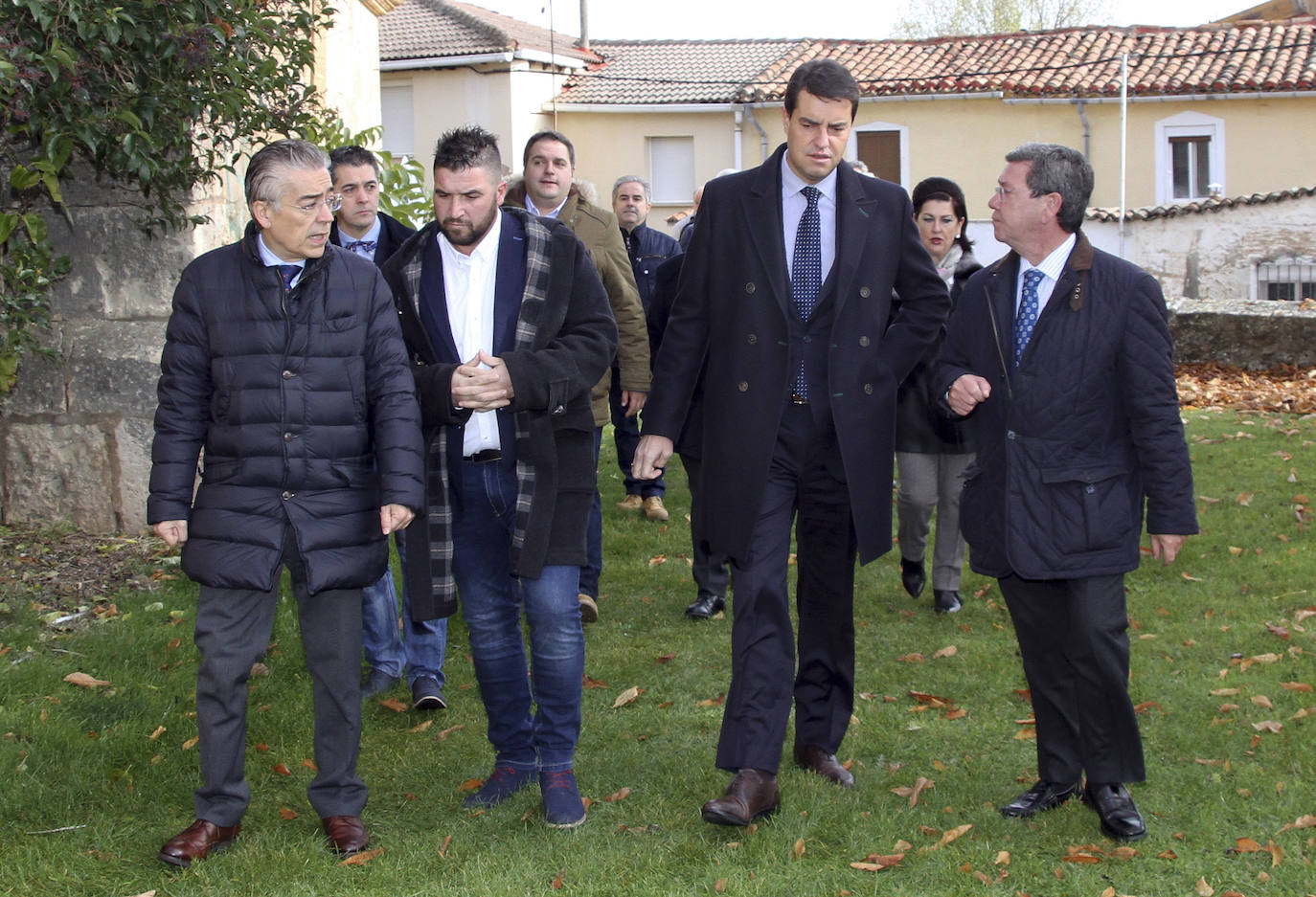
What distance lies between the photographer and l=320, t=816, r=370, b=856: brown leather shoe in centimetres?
425

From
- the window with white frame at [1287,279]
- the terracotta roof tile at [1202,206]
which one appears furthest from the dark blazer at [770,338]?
the window with white frame at [1287,279]

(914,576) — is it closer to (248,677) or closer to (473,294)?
(473,294)

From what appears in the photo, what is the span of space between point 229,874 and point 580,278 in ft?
6.89

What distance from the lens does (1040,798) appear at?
14.8ft

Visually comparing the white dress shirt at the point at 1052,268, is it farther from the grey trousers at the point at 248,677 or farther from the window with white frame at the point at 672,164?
the window with white frame at the point at 672,164

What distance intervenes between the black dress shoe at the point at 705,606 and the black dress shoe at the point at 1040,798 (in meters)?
2.60

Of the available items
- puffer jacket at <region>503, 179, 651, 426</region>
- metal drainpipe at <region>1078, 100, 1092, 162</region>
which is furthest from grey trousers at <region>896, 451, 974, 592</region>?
metal drainpipe at <region>1078, 100, 1092, 162</region>

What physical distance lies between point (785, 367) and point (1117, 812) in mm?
1677

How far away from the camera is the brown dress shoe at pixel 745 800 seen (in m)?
4.20

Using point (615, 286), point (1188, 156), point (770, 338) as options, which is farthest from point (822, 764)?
point (1188, 156)

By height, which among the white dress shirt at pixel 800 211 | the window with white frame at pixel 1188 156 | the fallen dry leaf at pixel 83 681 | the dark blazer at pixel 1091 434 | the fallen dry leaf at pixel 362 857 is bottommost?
the fallen dry leaf at pixel 362 857

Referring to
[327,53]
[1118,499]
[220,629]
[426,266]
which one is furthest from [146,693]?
[327,53]

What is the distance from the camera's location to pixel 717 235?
4.60 metres

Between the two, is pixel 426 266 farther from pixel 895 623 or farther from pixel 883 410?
pixel 895 623
